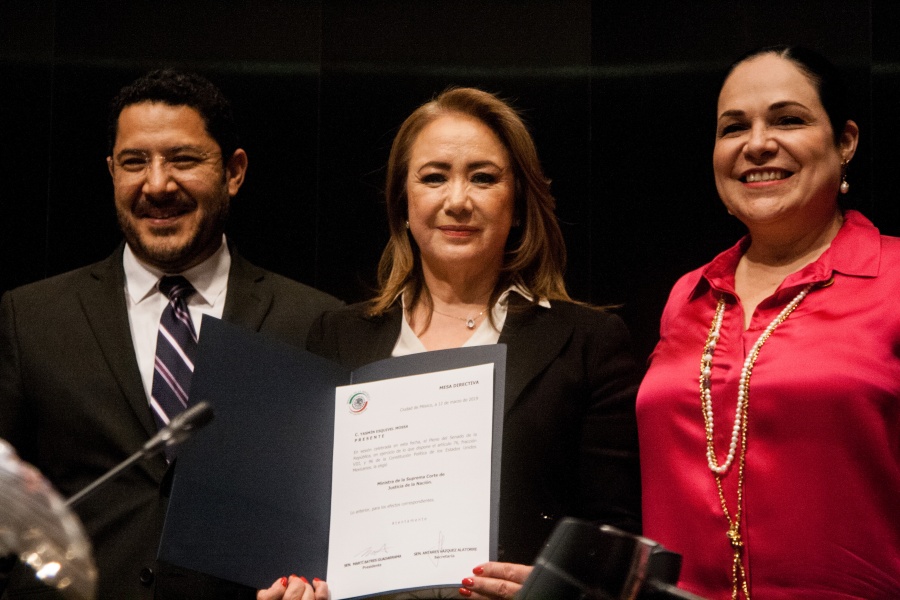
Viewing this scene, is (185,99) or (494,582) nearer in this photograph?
(494,582)

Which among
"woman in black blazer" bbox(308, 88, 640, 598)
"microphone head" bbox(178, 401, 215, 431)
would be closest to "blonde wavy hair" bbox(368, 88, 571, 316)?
"woman in black blazer" bbox(308, 88, 640, 598)

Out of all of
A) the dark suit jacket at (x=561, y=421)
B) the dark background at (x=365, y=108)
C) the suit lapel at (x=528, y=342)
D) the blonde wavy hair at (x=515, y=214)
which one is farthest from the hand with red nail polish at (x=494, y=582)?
the dark background at (x=365, y=108)

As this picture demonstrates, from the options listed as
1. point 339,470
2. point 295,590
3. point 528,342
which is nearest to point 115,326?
point 339,470

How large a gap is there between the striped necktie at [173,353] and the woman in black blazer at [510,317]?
11.9 inches

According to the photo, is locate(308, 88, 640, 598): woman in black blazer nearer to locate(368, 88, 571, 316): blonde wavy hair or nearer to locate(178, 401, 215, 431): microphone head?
locate(368, 88, 571, 316): blonde wavy hair

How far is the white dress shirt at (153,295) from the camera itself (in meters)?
2.56

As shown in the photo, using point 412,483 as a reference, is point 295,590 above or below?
below

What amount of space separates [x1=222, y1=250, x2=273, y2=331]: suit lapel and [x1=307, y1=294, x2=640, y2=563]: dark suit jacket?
312mm

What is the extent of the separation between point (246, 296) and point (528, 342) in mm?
762

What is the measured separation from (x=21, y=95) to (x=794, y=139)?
8.27ft

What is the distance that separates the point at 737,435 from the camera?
2092 millimetres

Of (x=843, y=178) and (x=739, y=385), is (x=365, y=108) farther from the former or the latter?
(x=739, y=385)

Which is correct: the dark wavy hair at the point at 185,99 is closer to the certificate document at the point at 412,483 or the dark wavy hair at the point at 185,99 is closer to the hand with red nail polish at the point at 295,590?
the certificate document at the point at 412,483

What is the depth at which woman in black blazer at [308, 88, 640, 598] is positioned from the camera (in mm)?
2229
